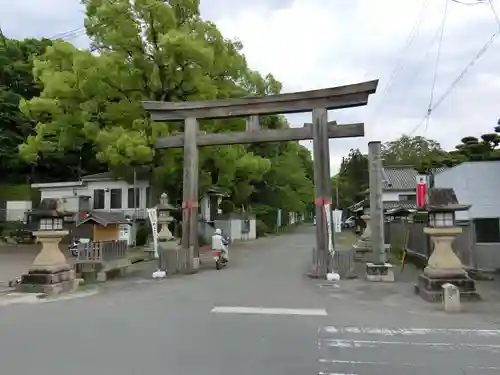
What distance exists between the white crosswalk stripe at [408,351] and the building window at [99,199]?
29564 millimetres

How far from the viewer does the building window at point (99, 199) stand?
35125 millimetres

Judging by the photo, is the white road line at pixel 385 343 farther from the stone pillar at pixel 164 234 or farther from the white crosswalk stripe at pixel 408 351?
the stone pillar at pixel 164 234

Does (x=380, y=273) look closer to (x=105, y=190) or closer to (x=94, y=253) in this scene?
(x=94, y=253)

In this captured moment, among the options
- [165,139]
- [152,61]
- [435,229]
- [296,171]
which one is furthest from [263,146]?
[435,229]

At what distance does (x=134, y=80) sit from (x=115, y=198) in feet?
39.3

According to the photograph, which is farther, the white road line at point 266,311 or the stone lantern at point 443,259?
the stone lantern at point 443,259

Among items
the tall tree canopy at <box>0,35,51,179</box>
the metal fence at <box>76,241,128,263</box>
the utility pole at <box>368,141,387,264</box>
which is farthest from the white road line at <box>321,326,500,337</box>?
the tall tree canopy at <box>0,35,51,179</box>

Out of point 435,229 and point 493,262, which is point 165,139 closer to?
point 435,229

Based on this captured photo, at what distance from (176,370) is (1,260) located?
20.6 m

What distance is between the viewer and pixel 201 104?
1889cm

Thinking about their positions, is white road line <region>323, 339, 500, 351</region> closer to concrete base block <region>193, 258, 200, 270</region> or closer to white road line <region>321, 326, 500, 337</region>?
white road line <region>321, 326, 500, 337</region>

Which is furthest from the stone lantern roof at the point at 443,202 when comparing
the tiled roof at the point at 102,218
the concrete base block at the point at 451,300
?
the tiled roof at the point at 102,218

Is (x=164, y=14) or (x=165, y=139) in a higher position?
(x=164, y=14)

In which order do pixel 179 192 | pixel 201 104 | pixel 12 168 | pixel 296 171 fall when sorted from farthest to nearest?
pixel 296 171, pixel 12 168, pixel 179 192, pixel 201 104
